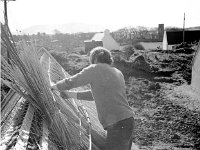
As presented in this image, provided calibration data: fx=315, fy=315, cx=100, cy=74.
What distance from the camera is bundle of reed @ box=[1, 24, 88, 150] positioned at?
347 centimetres

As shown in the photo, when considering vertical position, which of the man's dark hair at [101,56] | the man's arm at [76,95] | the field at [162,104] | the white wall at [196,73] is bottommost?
the field at [162,104]

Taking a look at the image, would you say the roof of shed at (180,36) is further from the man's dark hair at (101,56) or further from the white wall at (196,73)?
the man's dark hair at (101,56)

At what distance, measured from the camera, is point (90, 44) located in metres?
37.9

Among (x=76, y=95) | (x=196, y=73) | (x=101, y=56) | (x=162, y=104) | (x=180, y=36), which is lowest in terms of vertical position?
(x=162, y=104)

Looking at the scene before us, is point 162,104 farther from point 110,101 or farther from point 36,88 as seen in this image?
point 36,88

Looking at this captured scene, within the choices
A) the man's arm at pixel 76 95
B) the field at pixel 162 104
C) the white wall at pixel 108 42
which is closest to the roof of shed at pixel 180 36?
the white wall at pixel 108 42

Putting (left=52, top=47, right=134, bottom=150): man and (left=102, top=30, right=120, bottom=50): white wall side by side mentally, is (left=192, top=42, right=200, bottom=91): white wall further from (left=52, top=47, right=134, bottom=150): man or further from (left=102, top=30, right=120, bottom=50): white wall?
(left=102, top=30, right=120, bottom=50): white wall

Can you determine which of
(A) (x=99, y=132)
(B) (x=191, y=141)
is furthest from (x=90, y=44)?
(A) (x=99, y=132)

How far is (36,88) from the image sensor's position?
3662 millimetres

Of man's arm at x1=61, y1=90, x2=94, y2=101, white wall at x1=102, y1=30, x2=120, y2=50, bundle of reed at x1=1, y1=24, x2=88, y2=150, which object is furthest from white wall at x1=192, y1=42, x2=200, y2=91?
white wall at x1=102, y1=30, x2=120, y2=50

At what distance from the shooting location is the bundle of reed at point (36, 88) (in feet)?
11.4

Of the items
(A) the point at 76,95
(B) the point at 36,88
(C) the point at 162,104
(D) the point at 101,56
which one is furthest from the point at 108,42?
(B) the point at 36,88

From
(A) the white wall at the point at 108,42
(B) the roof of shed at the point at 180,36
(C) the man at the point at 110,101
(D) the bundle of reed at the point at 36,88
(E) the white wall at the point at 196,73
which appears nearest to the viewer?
(D) the bundle of reed at the point at 36,88

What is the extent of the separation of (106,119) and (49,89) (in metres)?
0.78
